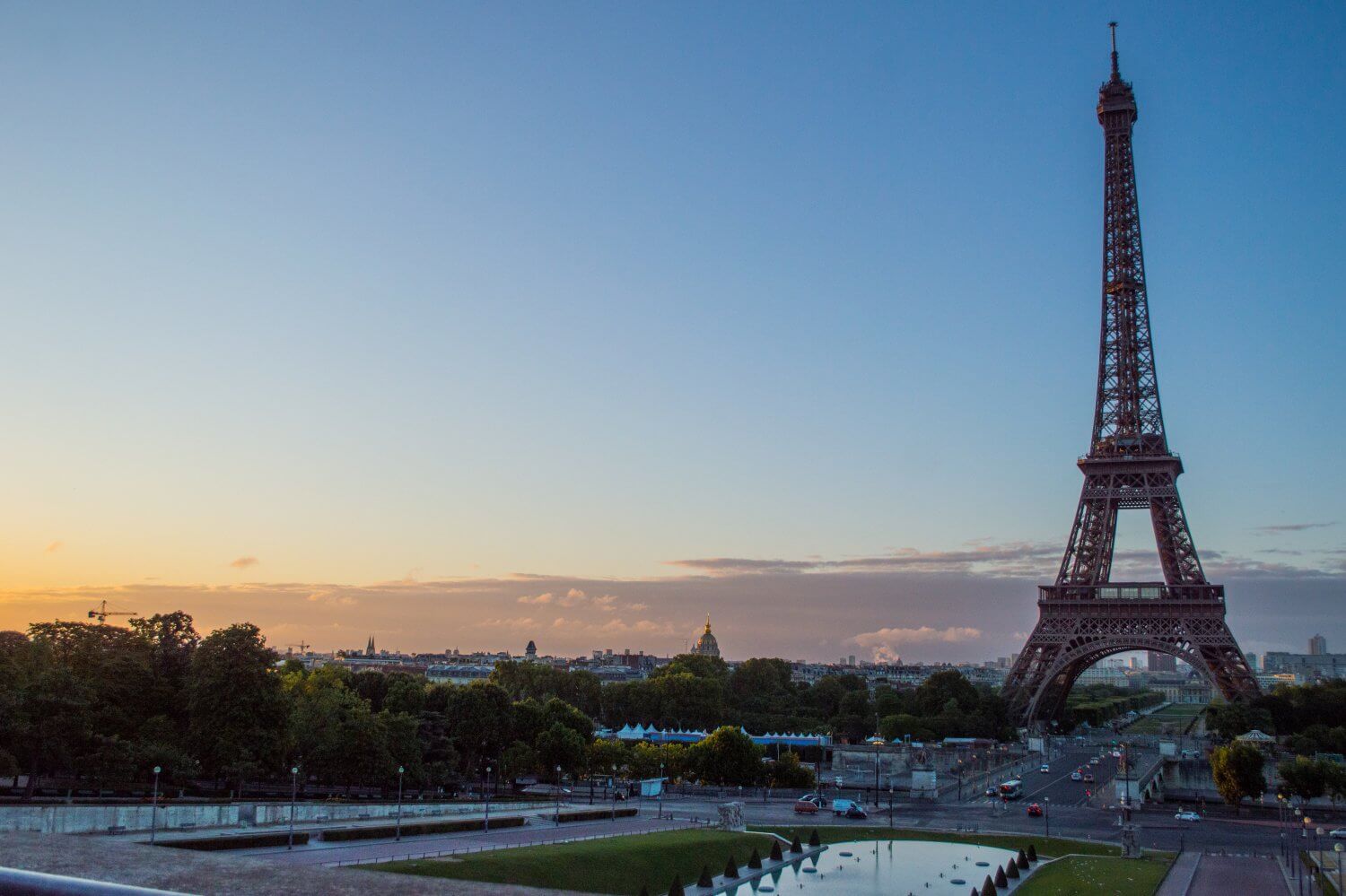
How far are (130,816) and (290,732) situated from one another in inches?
714

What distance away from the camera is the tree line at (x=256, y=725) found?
48938mm

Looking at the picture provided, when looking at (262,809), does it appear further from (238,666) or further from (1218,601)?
(1218,601)

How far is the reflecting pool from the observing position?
4294 centimetres

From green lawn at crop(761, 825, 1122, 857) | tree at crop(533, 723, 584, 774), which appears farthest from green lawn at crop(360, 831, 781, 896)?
tree at crop(533, 723, 584, 774)

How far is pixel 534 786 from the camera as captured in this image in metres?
83.6

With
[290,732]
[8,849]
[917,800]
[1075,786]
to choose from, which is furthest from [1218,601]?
[8,849]

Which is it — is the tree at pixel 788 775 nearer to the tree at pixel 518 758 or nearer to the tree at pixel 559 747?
the tree at pixel 559 747

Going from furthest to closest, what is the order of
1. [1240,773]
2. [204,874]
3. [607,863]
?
[1240,773] < [607,863] < [204,874]

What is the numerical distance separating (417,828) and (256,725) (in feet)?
38.5

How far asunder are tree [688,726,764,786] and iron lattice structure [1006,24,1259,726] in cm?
3545

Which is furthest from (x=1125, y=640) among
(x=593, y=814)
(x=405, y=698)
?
(x=405, y=698)

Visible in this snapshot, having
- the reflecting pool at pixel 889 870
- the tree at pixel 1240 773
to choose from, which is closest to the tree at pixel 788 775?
the reflecting pool at pixel 889 870

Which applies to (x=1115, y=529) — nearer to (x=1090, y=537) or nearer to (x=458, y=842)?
(x=1090, y=537)

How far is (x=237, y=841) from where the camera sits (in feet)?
134
